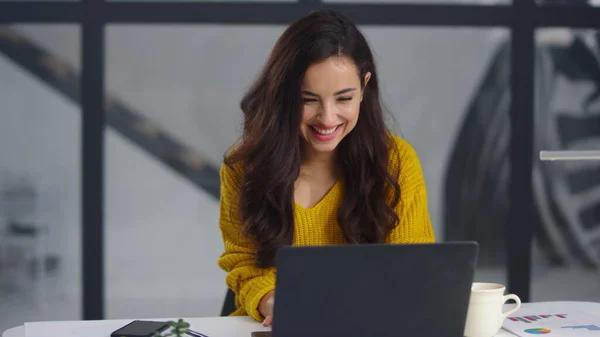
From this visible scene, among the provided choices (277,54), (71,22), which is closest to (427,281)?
(277,54)

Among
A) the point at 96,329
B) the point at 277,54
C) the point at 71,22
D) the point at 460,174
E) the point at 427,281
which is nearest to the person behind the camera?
the point at 427,281

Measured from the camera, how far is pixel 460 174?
11.0 feet

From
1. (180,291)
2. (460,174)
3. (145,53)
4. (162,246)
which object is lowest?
(180,291)

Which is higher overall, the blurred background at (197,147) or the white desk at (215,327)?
the blurred background at (197,147)

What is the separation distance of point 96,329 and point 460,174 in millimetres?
2193

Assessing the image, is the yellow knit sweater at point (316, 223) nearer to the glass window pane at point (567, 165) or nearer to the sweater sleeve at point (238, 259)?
the sweater sleeve at point (238, 259)

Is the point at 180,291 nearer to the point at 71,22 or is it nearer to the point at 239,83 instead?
the point at 239,83

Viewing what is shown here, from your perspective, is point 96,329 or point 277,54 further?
point 277,54

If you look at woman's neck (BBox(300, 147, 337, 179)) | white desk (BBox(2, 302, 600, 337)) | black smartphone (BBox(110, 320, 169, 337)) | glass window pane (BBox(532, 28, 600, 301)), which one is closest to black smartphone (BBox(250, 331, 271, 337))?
white desk (BBox(2, 302, 600, 337))

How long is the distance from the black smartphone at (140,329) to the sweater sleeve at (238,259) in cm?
26

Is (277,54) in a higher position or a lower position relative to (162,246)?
higher

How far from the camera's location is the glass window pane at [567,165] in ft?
11.1

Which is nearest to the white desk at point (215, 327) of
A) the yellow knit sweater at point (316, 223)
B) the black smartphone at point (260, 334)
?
the black smartphone at point (260, 334)

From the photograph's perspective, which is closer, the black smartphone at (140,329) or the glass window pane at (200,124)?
the black smartphone at (140,329)
